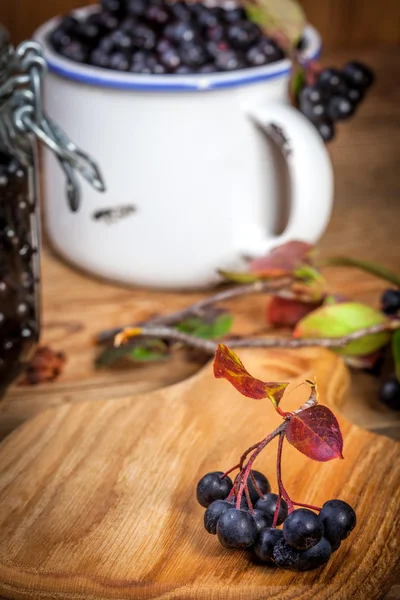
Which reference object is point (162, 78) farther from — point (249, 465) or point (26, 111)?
point (249, 465)

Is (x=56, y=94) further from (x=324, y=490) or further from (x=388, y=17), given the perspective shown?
(x=388, y=17)

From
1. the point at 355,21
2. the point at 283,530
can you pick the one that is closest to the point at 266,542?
the point at 283,530

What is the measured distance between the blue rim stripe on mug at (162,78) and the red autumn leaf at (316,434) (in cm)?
30

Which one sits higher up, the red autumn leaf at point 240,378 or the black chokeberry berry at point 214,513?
the red autumn leaf at point 240,378

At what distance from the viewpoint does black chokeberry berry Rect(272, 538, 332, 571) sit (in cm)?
39

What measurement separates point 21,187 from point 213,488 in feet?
0.75

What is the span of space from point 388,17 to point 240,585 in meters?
0.97

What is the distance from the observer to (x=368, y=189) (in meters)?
0.85

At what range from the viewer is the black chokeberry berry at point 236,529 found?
0.39m

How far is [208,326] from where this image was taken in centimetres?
63

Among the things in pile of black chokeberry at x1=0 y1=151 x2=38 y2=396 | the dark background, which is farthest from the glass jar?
the dark background

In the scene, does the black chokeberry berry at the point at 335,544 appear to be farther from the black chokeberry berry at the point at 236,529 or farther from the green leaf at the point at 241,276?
the green leaf at the point at 241,276

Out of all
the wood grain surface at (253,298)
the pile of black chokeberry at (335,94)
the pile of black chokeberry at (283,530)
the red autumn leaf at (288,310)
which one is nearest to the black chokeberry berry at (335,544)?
the pile of black chokeberry at (283,530)

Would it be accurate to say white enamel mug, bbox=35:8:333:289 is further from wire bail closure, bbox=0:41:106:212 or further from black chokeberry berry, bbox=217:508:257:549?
black chokeberry berry, bbox=217:508:257:549
